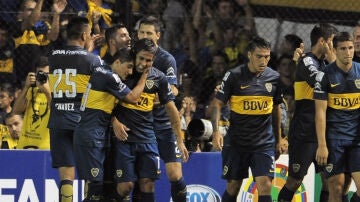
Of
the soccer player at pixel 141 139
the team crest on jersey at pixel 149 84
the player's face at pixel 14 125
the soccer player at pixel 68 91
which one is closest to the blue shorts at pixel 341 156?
the soccer player at pixel 141 139

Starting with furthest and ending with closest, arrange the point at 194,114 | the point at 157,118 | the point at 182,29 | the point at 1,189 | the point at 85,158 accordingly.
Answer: the point at 182,29
the point at 194,114
the point at 1,189
the point at 157,118
the point at 85,158

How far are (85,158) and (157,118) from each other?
1.05m

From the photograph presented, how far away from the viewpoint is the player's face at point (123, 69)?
35.1 ft

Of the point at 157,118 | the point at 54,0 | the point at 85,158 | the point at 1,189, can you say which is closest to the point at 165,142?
the point at 157,118

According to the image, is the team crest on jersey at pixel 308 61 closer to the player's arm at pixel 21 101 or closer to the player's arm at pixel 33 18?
the player's arm at pixel 21 101

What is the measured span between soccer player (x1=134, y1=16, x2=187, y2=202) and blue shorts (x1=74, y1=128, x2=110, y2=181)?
0.85 m

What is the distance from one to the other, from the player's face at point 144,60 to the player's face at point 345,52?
183 cm

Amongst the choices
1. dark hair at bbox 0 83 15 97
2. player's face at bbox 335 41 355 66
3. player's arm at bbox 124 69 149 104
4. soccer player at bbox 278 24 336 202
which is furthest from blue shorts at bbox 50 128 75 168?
player's face at bbox 335 41 355 66

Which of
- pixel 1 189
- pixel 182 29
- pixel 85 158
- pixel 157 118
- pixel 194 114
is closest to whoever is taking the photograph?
pixel 85 158

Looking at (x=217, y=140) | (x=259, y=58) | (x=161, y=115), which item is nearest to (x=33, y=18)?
(x=161, y=115)

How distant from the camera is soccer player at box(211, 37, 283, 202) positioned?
11477 mm

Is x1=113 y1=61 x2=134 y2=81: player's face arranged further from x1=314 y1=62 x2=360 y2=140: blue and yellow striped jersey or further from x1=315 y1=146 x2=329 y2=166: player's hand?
→ x1=315 y1=146 x2=329 y2=166: player's hand

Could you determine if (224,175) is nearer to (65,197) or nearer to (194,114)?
(65,197)

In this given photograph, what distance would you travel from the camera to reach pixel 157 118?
1154 centimetres
